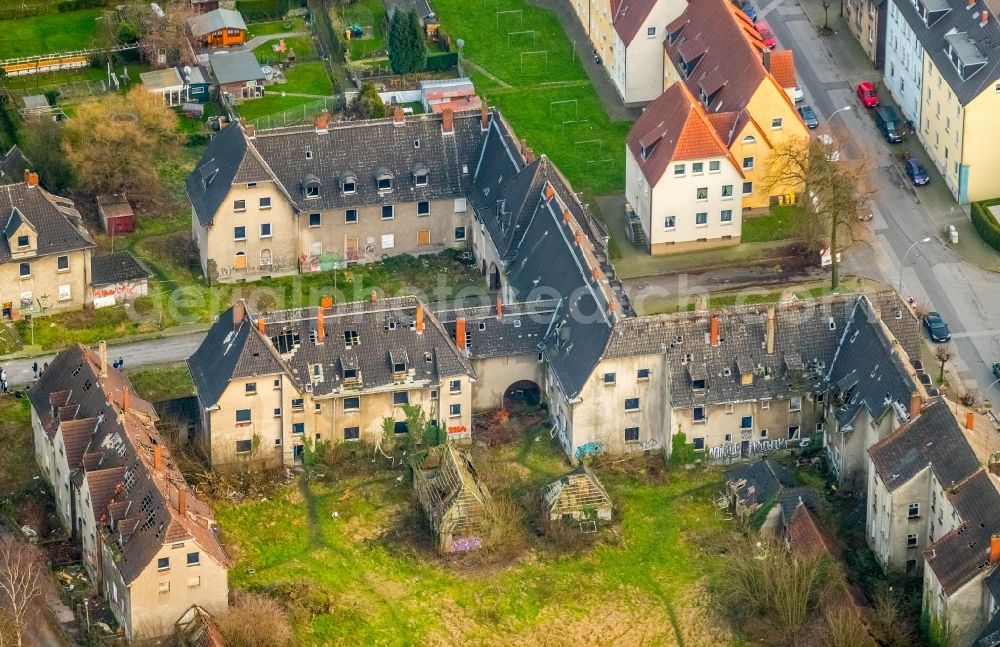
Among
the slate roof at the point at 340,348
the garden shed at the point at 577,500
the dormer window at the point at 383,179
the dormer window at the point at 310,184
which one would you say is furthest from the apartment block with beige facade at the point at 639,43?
the garden shed at the point at 577,500

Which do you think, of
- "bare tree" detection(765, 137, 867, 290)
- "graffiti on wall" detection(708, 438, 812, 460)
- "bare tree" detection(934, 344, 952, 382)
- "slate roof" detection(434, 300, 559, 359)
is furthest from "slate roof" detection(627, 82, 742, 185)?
"graffiti on wall" detection(708, 438, 812, 460)

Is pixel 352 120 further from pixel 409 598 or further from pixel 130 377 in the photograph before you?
pixel 409 598

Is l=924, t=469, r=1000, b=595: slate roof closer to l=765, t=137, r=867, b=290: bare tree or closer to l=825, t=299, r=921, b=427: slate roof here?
l=825, t=299, r=921, b=427: slate roof

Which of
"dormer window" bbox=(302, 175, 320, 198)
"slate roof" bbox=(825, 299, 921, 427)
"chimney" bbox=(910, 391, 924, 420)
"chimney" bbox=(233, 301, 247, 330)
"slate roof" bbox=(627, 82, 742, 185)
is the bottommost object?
"chimney" bbox=(910, 391, 924, 420)

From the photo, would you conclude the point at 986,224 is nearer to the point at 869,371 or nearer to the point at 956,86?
the point at 956,86

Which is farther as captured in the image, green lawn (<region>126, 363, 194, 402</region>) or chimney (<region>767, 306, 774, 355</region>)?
green lawn (<region>126, 363, 194, 402</region>)

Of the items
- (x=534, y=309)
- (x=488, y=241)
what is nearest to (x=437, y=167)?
(x=488, y=241)

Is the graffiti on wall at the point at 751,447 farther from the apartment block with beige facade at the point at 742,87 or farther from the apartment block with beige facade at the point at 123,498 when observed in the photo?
the apartment block with beige facade at the point at 123,498
